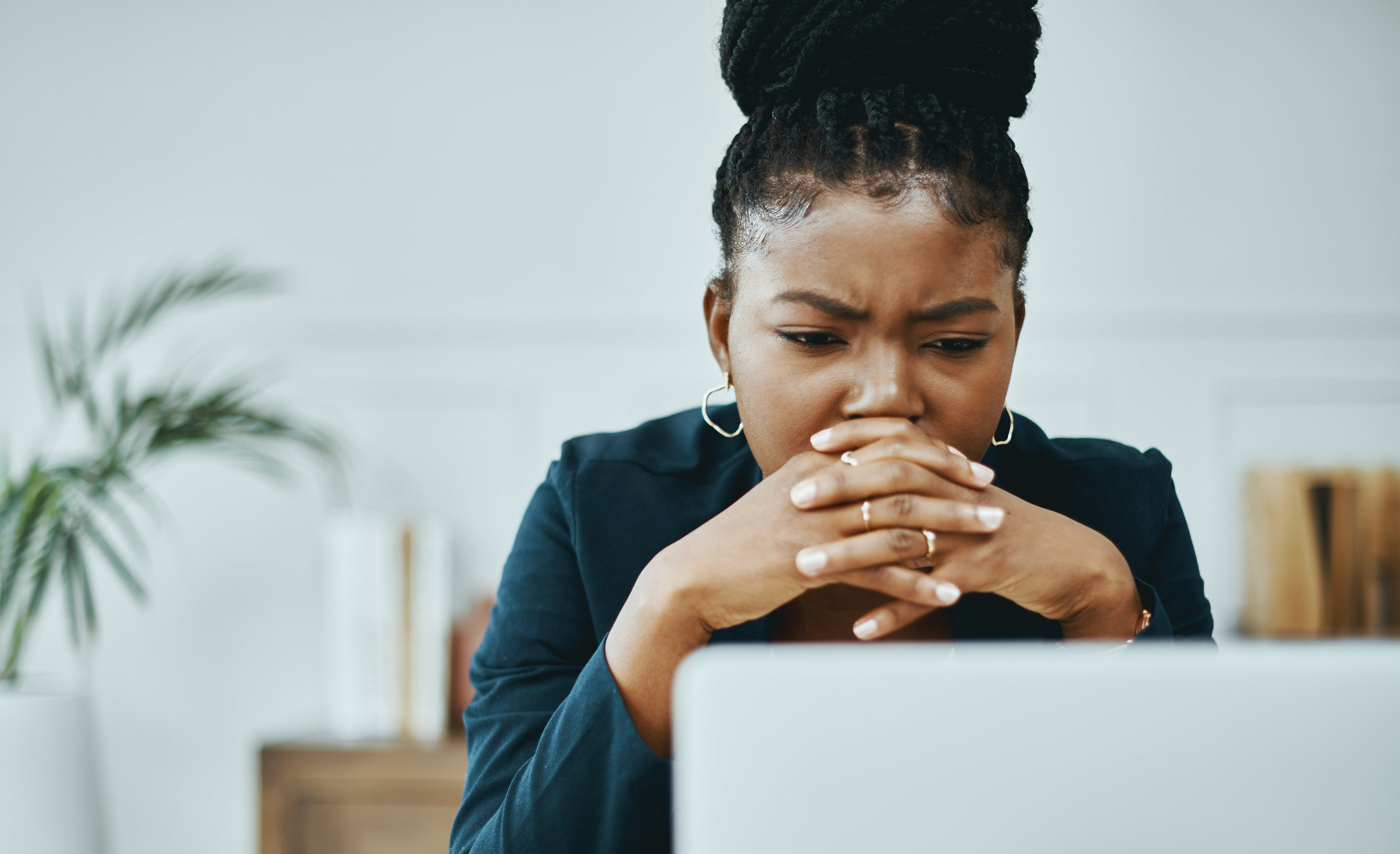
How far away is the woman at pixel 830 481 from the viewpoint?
0.73 meters

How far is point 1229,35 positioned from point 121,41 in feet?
8.43

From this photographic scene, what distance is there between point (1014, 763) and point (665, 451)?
30.3 inches

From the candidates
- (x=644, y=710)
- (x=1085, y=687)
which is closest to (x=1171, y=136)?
(x=644, y=710)

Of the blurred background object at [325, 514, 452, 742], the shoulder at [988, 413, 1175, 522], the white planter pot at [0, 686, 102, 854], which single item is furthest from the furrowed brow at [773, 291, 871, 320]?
the white planter pot at [0, 686, 102, 854]

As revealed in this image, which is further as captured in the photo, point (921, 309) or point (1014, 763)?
point (921, 309)

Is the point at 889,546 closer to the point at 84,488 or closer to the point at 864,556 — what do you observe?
the point at 864,556

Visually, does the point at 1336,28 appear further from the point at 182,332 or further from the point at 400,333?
the point at 182,332

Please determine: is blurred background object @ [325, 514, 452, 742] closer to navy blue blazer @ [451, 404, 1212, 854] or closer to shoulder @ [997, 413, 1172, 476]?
navy blue blazer @ [451, 404, 1212, 854]

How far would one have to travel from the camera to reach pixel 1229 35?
2.23m

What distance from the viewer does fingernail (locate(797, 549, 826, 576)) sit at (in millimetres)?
711

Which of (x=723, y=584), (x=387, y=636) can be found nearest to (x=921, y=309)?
(x=723, y=584)

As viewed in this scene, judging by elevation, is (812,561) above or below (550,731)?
above

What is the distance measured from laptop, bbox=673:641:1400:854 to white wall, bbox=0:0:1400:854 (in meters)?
1.95

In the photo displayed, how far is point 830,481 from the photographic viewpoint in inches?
29.0
